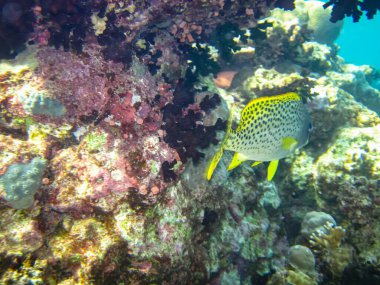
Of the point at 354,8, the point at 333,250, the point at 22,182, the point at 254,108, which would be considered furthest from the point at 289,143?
the point at 354,8

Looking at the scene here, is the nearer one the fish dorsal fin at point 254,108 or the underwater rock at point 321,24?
the fish dorsal fin at point 254,108

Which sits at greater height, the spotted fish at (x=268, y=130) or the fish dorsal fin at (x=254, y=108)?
the fish dorsal fin at (x=254, y=108)

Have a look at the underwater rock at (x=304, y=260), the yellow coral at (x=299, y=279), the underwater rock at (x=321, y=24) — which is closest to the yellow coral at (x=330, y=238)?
the underwater rock at (x=304, y=260)

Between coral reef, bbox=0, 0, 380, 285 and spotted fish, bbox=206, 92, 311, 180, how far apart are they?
31.3 inches

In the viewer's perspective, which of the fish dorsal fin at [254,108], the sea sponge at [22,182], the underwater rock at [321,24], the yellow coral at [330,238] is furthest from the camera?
the underwater rock at [321,24]

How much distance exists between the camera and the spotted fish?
2.97 m

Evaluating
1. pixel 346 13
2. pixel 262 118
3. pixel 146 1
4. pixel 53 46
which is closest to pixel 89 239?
pixel 262 118

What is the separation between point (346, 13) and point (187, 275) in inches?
212

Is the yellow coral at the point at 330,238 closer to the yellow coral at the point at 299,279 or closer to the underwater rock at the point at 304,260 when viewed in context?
the underwater rock at the point at 304,260

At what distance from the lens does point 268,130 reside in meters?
3.12

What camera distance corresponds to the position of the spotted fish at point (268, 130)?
117 inches

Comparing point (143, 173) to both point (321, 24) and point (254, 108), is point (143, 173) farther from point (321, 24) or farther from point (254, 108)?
point (321, 24)

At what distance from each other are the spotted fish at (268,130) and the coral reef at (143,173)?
80cm

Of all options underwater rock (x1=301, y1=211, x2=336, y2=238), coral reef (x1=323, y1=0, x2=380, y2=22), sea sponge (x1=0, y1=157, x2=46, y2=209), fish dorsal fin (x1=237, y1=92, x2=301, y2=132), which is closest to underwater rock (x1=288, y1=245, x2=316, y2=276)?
underwater rock (x1=301, y1=211, x2=336, y2=238)
